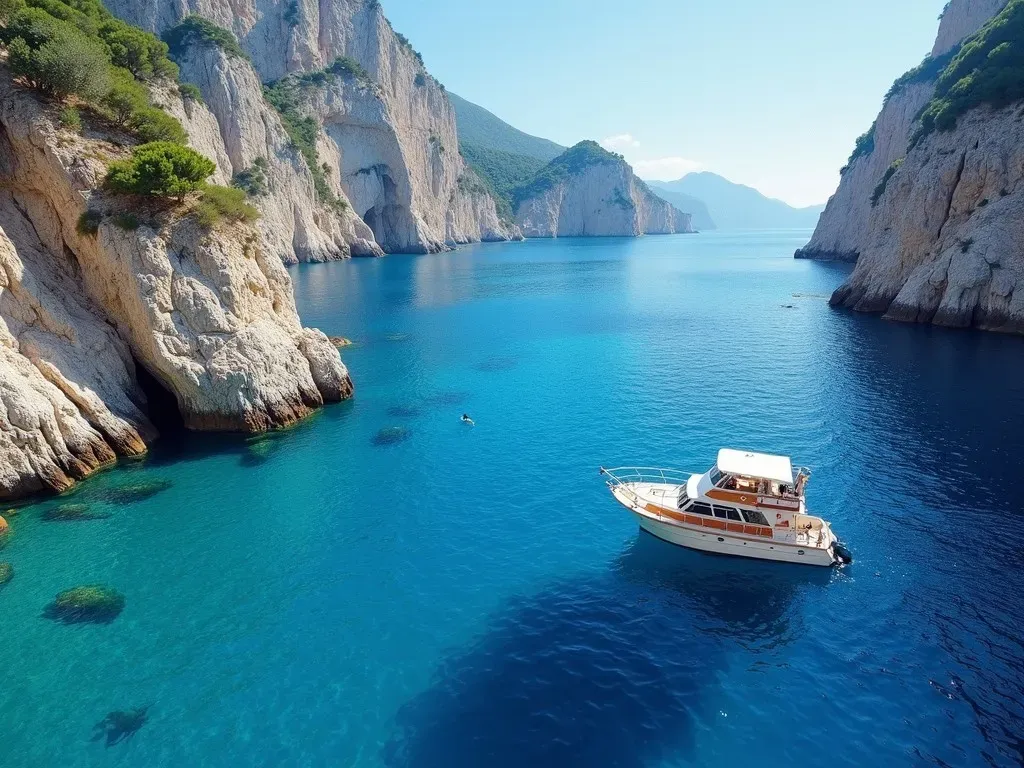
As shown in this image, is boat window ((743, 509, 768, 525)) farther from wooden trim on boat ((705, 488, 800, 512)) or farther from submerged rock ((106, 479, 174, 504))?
submerged rock ((106, 479, 174, 504))

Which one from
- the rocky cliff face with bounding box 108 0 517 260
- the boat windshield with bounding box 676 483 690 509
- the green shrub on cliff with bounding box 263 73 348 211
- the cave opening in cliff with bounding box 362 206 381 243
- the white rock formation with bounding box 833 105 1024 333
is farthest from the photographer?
the cave opening in cliff with bounding box 362 206 381 243

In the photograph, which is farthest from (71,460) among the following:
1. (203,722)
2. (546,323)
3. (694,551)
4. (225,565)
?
(546,323)

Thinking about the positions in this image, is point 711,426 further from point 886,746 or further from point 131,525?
point 131,525

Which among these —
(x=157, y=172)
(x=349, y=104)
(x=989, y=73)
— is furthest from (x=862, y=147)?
(x=157, y=172)

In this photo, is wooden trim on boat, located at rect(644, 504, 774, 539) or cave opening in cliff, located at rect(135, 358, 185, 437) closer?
wooden trim on boat, located at rect(644, 504, 774, 539)

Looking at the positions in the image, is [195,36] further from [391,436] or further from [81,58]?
[391,436]

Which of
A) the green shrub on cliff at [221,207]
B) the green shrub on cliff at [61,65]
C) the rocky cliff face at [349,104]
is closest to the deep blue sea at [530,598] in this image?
the green shrub on cliff at [221,207]

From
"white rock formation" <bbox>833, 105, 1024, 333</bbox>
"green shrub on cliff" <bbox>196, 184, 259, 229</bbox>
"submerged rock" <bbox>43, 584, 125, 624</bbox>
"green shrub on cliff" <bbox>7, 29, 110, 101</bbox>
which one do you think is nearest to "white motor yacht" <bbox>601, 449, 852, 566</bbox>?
"submerged rock" <bbox>43, 584, 125, 624</bbox>
